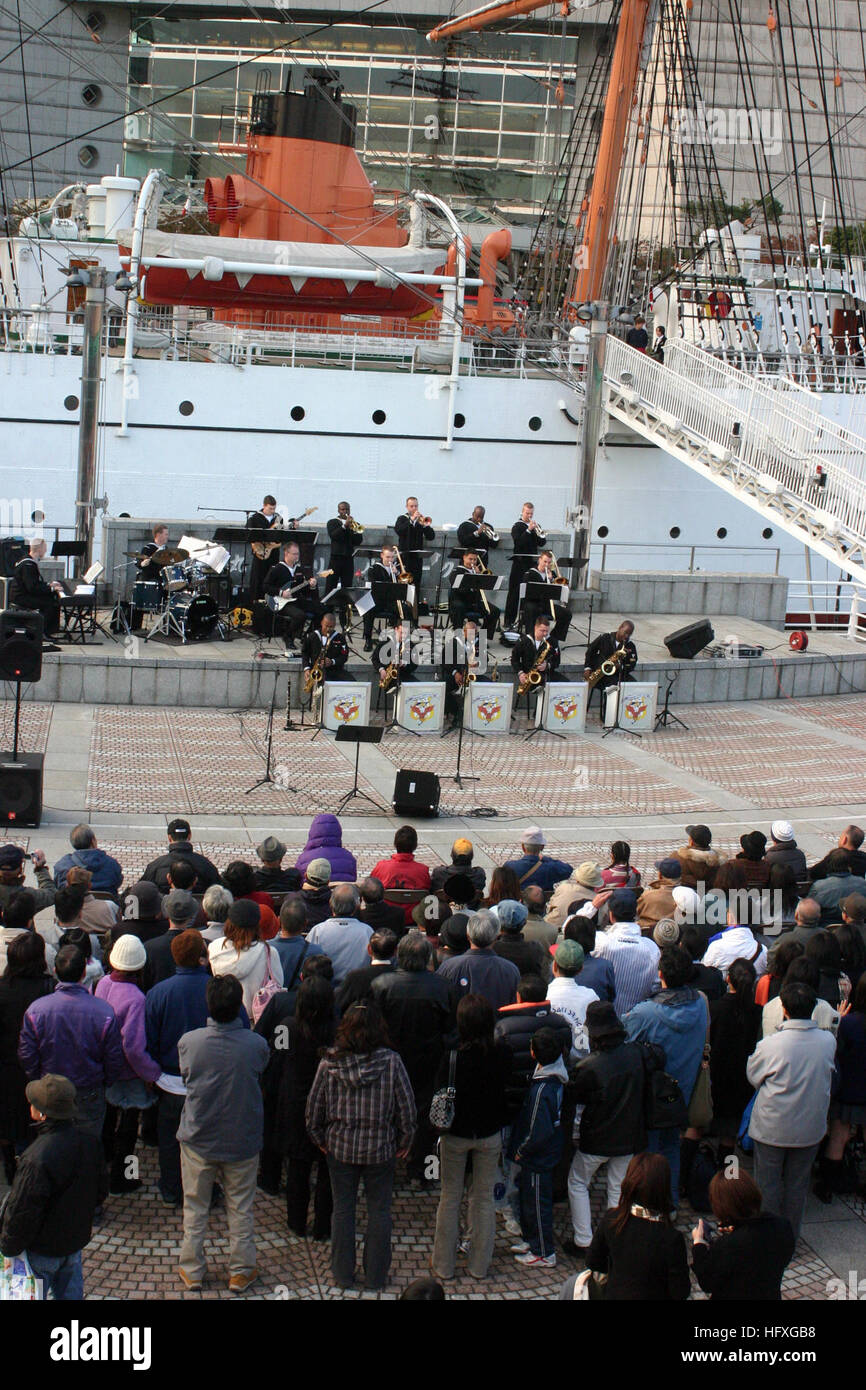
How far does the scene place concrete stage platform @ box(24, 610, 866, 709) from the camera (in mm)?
17609

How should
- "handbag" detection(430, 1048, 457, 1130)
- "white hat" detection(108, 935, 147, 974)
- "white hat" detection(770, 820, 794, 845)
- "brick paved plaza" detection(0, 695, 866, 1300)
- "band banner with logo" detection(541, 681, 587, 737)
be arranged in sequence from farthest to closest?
"band banner with logo" detection(541, 681, 587, 737), "brick paved plaza" detection(0, 695, 866, 1300), "white hat" detection(770, 820, 794, 845), "white hat" detection(108, 935, 147, 974), "handbag" detection(430, 1048, 457, 1130)

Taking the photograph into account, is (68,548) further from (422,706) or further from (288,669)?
(422,706)

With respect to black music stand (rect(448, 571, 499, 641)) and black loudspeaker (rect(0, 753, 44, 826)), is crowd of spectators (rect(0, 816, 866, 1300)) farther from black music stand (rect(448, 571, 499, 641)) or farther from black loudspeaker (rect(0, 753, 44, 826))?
black music stand (rect(448, 571, 499, 641))

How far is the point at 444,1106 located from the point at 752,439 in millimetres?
18184

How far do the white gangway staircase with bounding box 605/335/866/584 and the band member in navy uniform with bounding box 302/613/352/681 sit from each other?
24.8ft

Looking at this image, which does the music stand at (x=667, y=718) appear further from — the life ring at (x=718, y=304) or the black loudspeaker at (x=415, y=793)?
the life ring at (x=718, y=304)

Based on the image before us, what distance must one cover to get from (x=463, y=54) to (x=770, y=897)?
44657mm

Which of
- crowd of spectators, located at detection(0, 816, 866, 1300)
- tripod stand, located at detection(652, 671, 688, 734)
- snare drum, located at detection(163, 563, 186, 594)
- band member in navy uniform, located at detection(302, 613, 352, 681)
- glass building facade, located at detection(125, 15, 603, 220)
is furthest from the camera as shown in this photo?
glass building facade, located at detection(125, 15, 603, 220)

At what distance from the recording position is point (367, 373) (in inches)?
1006

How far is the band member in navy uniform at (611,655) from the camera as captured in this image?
59.3 ft

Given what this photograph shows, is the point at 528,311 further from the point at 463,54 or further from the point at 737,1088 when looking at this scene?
the point at 737,1088

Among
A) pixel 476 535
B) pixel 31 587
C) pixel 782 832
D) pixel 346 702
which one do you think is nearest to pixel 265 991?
pixel 782 832

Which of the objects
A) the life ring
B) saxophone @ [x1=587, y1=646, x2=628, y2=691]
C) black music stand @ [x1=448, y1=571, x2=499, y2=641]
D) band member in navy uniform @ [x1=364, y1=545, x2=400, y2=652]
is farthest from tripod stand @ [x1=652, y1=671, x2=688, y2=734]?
the life ring
